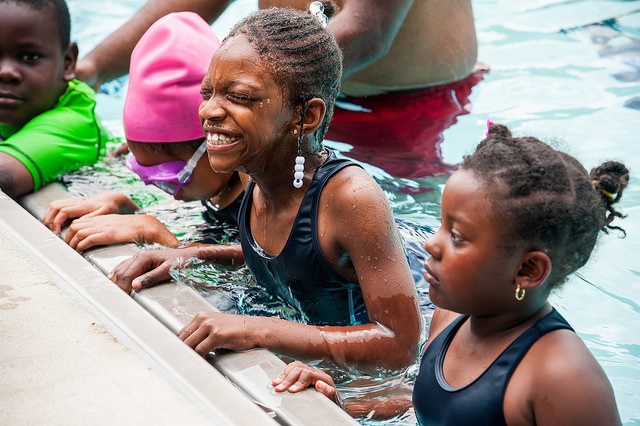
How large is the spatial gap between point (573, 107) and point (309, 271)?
316cm

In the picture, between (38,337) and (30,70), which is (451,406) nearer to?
(38,337)

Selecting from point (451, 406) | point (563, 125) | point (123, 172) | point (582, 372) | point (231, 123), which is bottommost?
point (563, 125)

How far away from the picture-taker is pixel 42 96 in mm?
4391

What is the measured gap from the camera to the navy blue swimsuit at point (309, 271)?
282cm

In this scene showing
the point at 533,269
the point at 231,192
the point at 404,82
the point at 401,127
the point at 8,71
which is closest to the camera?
the point at 533,269

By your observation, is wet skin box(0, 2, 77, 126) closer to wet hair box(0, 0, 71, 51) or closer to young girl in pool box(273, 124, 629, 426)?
wet hair box(0, 0, 71, 51)

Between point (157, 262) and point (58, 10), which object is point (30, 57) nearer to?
point (58, 10)

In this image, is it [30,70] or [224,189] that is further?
[30,70]

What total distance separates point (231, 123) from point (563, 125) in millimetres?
3043

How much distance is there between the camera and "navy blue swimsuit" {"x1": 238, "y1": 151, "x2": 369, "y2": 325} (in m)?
2.82

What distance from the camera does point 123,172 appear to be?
14.9ft

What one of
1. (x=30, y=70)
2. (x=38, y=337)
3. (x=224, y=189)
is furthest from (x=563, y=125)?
(x=38, y=337)

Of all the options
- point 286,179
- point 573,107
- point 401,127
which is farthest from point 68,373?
point 573,107

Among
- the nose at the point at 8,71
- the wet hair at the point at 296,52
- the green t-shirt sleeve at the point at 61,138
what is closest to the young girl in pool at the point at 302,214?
the wet hair at the point at 296,52
